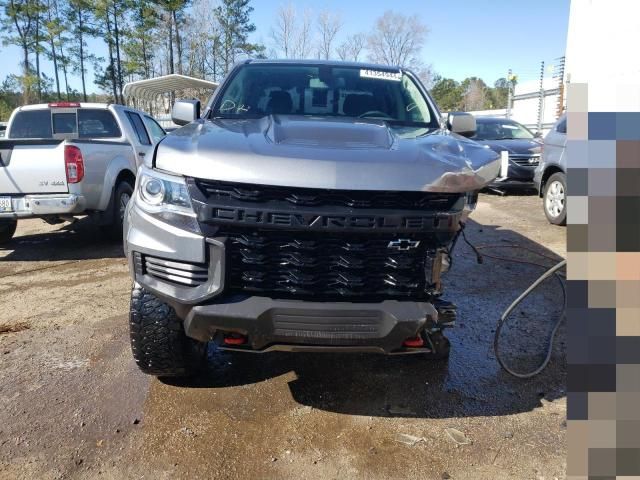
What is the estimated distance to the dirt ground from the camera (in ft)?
7.34

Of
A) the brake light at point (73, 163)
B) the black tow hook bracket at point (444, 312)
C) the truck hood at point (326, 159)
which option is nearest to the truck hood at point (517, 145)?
the brake light at point (73, 163)

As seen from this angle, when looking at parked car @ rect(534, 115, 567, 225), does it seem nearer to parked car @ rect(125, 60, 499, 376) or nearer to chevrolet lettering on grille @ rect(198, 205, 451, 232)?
parked car @ rect(125, 60, 499, 376)

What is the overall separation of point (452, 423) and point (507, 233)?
5.01 meters

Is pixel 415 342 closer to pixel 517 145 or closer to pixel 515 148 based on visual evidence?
pixel 515 148

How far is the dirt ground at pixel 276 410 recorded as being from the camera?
88.0 inches

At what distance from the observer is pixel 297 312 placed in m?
2.15

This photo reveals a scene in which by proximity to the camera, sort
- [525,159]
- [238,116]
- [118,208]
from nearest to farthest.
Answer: [238,116] < [118,208] < [525,159]

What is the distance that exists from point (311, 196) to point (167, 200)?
2.22ft

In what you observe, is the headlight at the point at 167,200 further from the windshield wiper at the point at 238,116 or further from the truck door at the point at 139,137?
the truck door at the point at 139,137

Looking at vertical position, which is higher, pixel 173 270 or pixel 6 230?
pixel 173 270

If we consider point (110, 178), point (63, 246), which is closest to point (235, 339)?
point (110, 178)

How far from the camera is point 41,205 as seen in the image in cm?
532

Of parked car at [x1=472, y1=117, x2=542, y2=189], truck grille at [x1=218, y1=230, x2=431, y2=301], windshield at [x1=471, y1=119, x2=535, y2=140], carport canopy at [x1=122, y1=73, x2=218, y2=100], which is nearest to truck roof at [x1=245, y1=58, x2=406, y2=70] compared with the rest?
truck grille at [x1=218, y1=230, x2=431, y2=301]

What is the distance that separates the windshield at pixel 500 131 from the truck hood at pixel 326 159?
9.29 meters
